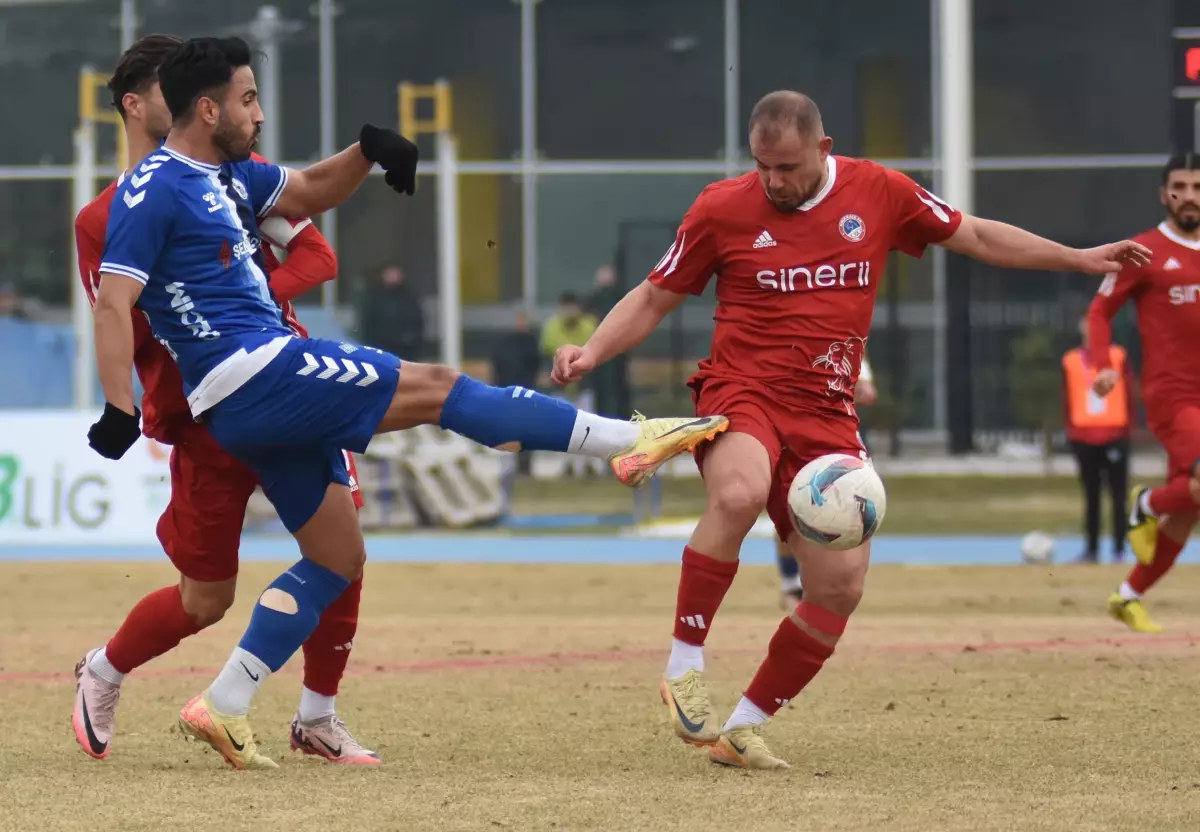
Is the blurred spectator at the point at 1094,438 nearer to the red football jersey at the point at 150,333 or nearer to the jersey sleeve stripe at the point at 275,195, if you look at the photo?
the red football jersey at the point at 150,333

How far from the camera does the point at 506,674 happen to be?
8.76 meters

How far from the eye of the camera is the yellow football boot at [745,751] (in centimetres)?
606

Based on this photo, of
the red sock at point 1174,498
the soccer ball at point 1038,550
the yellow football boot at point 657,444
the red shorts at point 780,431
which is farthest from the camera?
the soccer ball at point 1038,550

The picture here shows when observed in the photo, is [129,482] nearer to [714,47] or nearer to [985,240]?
[714,47]

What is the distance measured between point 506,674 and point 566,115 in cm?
1691

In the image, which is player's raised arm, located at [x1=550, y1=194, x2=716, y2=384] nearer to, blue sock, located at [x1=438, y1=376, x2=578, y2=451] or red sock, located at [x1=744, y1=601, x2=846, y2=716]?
blue sock, located at [x1=438, y1=376, x2=578, y2=451]

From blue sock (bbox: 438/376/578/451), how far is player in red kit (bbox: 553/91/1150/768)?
14.9 inches

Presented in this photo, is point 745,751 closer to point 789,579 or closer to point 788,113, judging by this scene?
point 788,113

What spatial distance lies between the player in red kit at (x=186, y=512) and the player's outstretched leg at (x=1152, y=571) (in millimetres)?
5012

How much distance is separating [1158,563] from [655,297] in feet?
15.2

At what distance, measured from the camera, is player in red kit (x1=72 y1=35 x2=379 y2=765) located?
20.0 feet

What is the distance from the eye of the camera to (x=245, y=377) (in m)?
5.70

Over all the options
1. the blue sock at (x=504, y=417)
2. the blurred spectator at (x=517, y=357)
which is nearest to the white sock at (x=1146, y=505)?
the blue sock at (x=504, y=417)

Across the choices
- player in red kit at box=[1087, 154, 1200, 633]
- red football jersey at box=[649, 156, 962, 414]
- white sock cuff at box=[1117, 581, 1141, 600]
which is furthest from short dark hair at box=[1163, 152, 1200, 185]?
red football jersey at box=[649, 156, 962, 414]
